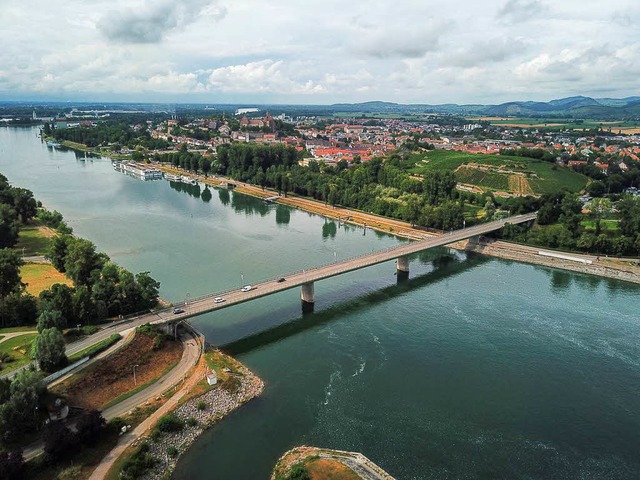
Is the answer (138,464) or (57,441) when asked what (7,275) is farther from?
(138,464)

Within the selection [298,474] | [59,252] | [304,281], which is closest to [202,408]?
[298,474]

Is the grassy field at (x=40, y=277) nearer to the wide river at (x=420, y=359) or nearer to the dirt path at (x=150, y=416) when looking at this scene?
the wide river at (x=420, y=359)

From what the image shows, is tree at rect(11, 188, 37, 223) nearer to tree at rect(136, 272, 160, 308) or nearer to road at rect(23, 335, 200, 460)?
tree at rect(136, 272, 160, 308)

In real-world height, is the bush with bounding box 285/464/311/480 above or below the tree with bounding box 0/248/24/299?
below

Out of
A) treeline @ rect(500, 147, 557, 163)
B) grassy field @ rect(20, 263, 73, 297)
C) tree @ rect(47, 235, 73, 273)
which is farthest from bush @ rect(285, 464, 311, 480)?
treeline @ rect(500, 147, 557, 163)

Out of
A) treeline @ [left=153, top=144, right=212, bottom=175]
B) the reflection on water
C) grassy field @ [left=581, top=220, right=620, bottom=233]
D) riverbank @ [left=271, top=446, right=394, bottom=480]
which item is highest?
treeline @ [left=153, top=144, right=212, bottom=175]

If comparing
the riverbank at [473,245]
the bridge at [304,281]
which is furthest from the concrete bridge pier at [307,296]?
the riverbank at [473,245]
